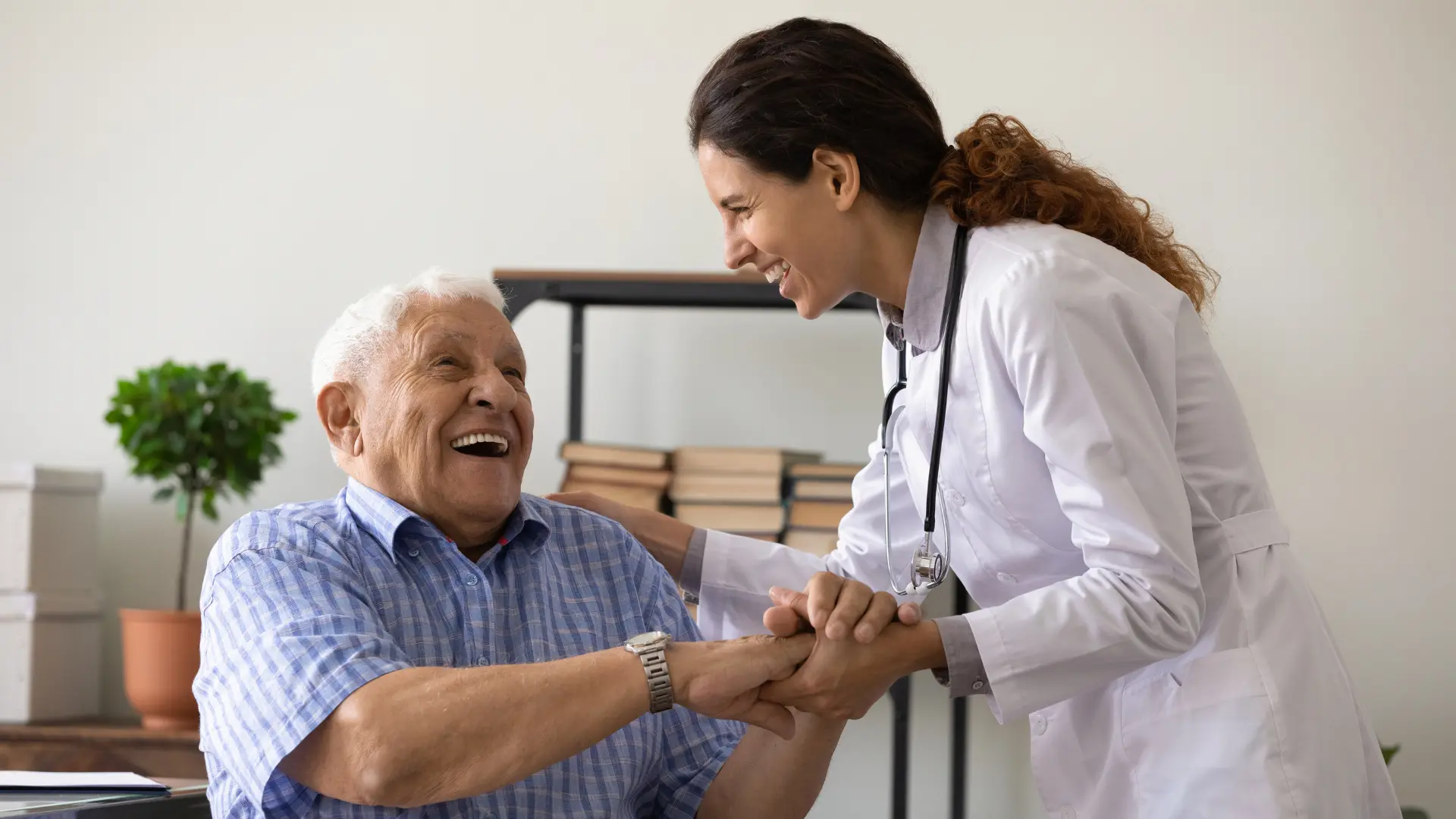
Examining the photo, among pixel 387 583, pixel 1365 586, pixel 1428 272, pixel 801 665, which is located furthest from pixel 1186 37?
pixel 387 583

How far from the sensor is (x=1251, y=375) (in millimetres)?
2668

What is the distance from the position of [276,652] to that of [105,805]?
386mm

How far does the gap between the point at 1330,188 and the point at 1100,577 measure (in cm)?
177

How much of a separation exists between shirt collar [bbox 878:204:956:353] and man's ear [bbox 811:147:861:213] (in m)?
0.09

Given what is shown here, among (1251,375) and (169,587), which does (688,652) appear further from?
(169,587)

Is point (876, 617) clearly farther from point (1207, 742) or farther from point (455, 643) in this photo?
point (455, 643)

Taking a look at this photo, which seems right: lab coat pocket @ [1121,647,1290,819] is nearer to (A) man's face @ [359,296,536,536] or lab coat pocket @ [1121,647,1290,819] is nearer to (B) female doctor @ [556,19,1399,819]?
(B) female doctor @ [556,19,1399,819]

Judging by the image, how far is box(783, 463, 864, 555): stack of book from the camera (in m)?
2.43

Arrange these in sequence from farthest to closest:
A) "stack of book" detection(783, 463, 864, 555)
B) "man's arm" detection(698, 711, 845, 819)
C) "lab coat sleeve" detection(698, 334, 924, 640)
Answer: "stack of book" detection(783, 463, 864, 555) < "lab coat sleeve" detection(698, 334, 924, 640) < "man's arm" detection(698, 711, 845, 819)

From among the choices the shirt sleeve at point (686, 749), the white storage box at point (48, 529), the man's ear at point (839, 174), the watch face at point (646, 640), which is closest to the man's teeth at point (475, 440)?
the shirt sleeve at point (686, 749)

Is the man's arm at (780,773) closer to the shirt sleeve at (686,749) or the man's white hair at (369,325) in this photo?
the shirt sleeve at (686,749)

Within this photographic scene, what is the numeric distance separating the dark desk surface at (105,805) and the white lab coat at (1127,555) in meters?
0.94

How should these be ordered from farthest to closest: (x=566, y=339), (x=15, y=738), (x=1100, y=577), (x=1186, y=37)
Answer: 1. (x=566, y=339)
2. (x=1186, y=37)
3. (x=15, y=738)
4. (x=1100, y=577)

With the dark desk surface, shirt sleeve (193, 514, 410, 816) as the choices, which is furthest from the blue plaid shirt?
the dark desk surface
